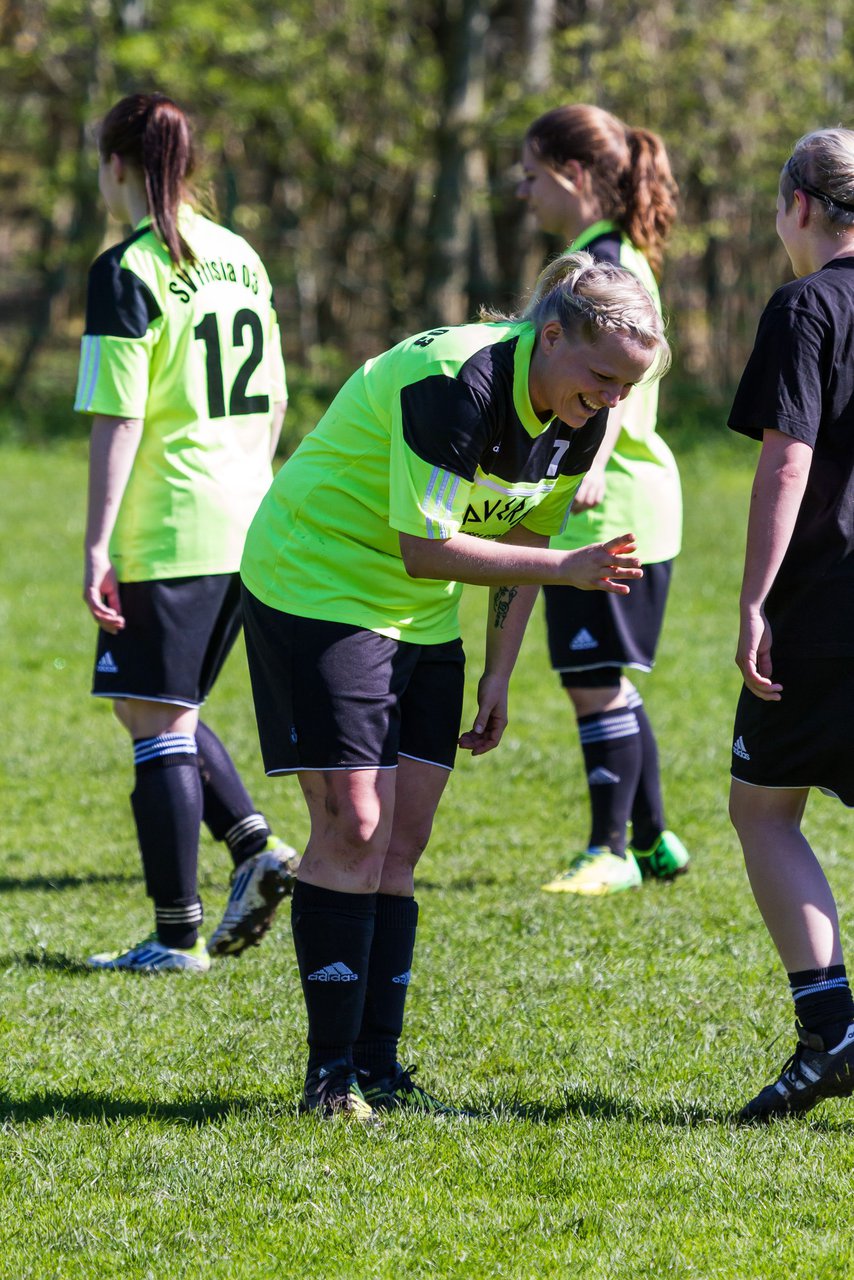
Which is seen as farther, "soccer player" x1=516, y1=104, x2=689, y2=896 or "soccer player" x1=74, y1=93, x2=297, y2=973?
"soccer player" x1=516, y1=104, x2=689, y2=896

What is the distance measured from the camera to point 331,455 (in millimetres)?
3186

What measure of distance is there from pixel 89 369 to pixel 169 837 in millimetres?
1357

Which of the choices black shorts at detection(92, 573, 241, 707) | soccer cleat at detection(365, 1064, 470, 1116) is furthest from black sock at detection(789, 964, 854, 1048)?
black shorts at detection(92, 573, 241, 707)

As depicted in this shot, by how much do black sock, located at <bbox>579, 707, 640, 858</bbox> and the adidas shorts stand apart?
207 mm

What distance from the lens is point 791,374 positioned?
304cm

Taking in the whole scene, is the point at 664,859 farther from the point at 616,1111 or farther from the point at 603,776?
the point at 616,1111

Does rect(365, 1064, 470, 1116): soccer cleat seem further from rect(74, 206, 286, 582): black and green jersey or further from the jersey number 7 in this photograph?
the jersey number 7

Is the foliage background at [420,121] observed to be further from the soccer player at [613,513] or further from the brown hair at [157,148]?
the brown hair at [157,148]

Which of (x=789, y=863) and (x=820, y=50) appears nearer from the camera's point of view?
(x=789, y=863)

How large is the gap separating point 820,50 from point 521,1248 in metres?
20.7

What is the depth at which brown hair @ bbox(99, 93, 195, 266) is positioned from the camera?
4.23m

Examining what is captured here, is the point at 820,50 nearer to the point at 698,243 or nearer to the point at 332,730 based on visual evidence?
the point at 698,243

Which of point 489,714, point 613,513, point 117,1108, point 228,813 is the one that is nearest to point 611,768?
point 613,513

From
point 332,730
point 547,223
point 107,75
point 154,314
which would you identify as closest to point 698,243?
point 107,75
